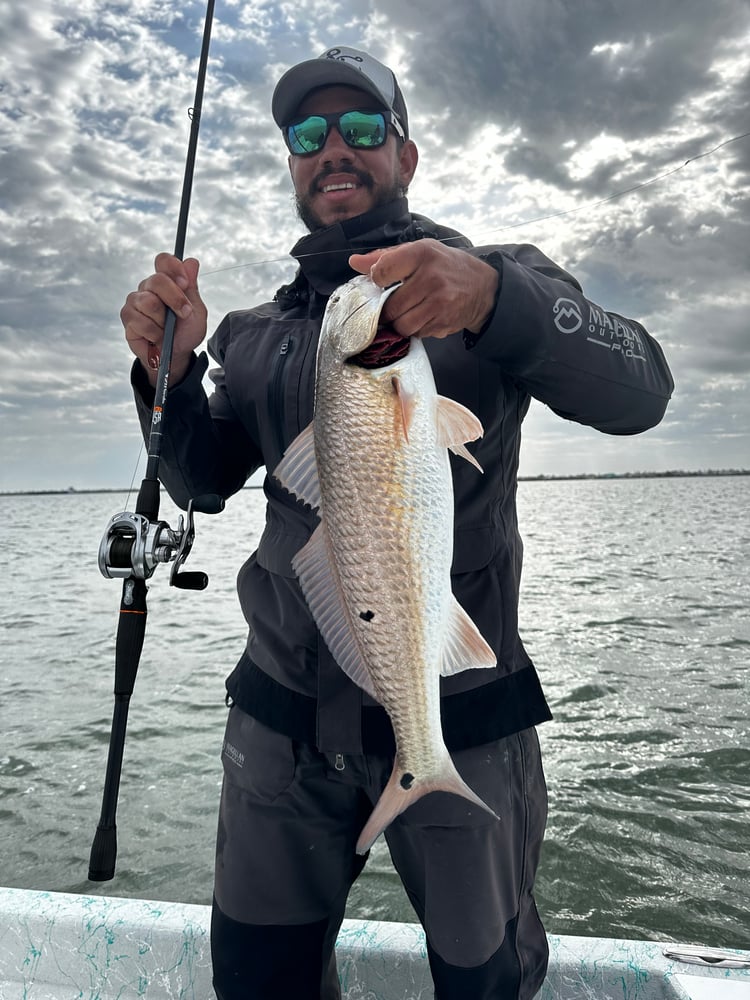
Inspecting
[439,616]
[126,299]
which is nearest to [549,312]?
[439,616]

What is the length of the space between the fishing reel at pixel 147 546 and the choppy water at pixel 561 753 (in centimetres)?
355

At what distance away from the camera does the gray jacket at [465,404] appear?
192cm

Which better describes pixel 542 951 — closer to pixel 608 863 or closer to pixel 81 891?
pixel 608 863

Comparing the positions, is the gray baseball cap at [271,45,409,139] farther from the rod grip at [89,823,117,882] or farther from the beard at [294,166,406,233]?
the rod grip at [89,823,117,882]

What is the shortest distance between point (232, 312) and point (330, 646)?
1.61 metres

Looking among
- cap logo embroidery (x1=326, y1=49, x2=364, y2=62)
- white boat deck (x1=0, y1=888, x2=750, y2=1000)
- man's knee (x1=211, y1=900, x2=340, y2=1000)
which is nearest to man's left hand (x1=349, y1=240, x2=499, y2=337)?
cap logo embroidery (x1=326, y1=49, x2=364, y2=62)

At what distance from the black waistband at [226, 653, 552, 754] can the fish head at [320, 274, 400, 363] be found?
1.09 m

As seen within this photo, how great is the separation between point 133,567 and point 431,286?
1.49 m

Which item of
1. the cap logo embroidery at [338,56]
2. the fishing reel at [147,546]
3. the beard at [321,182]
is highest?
the cap logo embroidery at [338,56]

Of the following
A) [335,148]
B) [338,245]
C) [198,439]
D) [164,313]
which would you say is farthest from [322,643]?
[335,148]

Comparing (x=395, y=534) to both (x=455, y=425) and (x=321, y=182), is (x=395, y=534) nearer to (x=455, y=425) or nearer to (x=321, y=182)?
(x=455, y=425)

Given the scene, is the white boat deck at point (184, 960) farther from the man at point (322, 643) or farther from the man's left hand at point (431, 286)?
the man's left hand at point (431, 286)

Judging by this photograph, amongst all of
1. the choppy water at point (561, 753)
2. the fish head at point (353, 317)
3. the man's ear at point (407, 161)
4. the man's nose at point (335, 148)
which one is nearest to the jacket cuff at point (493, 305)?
the fish head at point (353, 317)

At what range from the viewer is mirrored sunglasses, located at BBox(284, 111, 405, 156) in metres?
2.65
